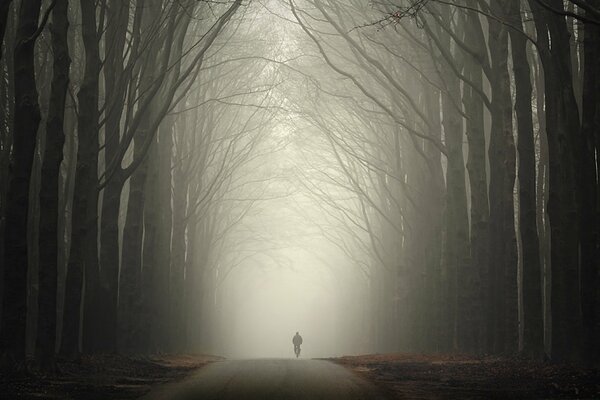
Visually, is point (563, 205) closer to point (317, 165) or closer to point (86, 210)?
point (86, 210)

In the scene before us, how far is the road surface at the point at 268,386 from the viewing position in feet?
34.1

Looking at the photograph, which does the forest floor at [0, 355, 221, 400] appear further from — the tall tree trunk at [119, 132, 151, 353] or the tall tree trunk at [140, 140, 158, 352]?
the tall tree trunk at [140, 140, 158, 352]

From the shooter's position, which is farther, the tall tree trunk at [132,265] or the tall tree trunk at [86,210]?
the tall tree trunk at [132,265]

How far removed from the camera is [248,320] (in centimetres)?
11369

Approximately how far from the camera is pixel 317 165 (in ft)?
133

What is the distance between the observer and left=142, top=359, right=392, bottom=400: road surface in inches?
409

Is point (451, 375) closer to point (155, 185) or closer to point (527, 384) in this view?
point (527, 384)

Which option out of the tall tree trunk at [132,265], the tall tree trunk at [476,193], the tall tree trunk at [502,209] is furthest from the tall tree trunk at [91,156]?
the tall tree trunk at [476,193]

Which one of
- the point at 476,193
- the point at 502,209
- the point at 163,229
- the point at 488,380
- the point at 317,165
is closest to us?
the point at 488,380

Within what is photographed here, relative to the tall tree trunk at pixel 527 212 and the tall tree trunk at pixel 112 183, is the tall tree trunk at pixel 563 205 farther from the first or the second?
the tall tree trunk at pixel 112 183

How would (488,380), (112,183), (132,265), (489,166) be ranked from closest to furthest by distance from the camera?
(488,380)
(112,183)
(132,265)
(489,166)

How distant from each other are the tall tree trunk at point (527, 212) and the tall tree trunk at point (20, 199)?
935 cm

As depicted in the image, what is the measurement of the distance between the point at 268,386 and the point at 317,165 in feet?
95.0

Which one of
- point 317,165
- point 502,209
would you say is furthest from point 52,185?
point 317,165
